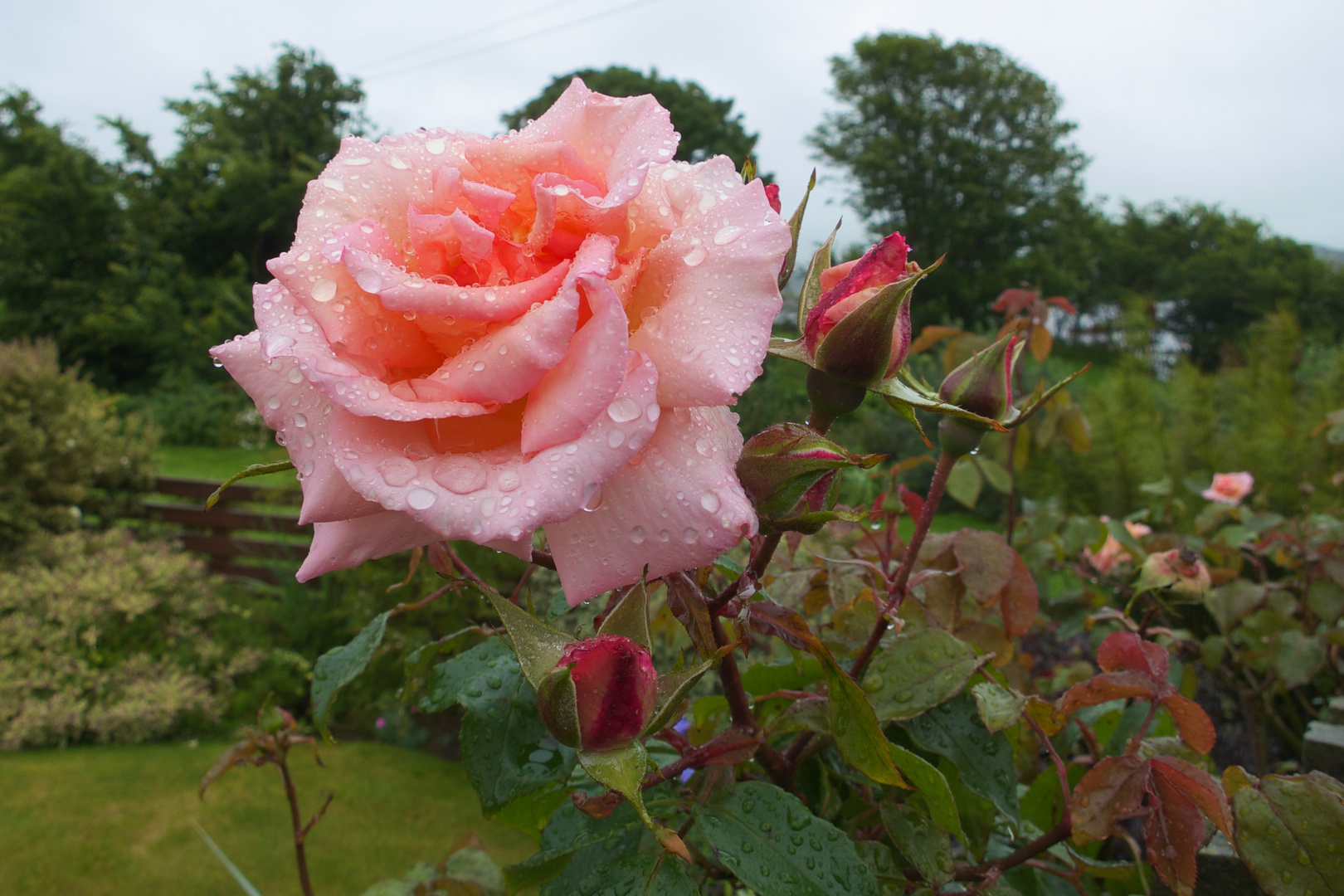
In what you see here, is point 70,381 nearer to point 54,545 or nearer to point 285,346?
point 54,545

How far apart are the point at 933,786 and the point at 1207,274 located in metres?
19.1

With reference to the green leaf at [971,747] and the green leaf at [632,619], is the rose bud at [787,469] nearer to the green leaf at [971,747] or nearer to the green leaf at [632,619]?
the green leaf at [632,619]

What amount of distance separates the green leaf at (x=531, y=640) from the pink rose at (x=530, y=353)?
0.04 meters

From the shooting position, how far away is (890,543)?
0.66m

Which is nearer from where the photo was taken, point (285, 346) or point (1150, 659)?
point (285, 346)

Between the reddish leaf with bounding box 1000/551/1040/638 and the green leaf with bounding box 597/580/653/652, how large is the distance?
14.9 inches

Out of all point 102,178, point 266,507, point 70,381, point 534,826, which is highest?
point 534,826

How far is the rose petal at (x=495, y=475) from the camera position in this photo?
0.25 meters

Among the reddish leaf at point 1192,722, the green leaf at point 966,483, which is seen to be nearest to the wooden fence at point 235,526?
the green leaf at point 966,483

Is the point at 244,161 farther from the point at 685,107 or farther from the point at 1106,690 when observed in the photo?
the point at 1106,690

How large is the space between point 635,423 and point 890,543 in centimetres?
44

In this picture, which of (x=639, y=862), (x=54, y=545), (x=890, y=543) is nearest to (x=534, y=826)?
(x=639, y=862)

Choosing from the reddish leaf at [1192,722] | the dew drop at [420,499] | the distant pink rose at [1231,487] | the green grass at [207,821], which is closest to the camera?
the dew drop at [420,499]

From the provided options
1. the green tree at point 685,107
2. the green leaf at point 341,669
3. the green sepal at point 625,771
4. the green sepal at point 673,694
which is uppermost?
the green sepal at point 673,694
